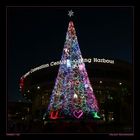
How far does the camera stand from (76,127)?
4016 millimetres

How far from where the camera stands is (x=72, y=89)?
5.61 m

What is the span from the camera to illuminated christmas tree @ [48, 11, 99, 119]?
4.66 metres

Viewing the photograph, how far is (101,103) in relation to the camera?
209 inches

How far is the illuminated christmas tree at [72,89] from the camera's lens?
4.66m
